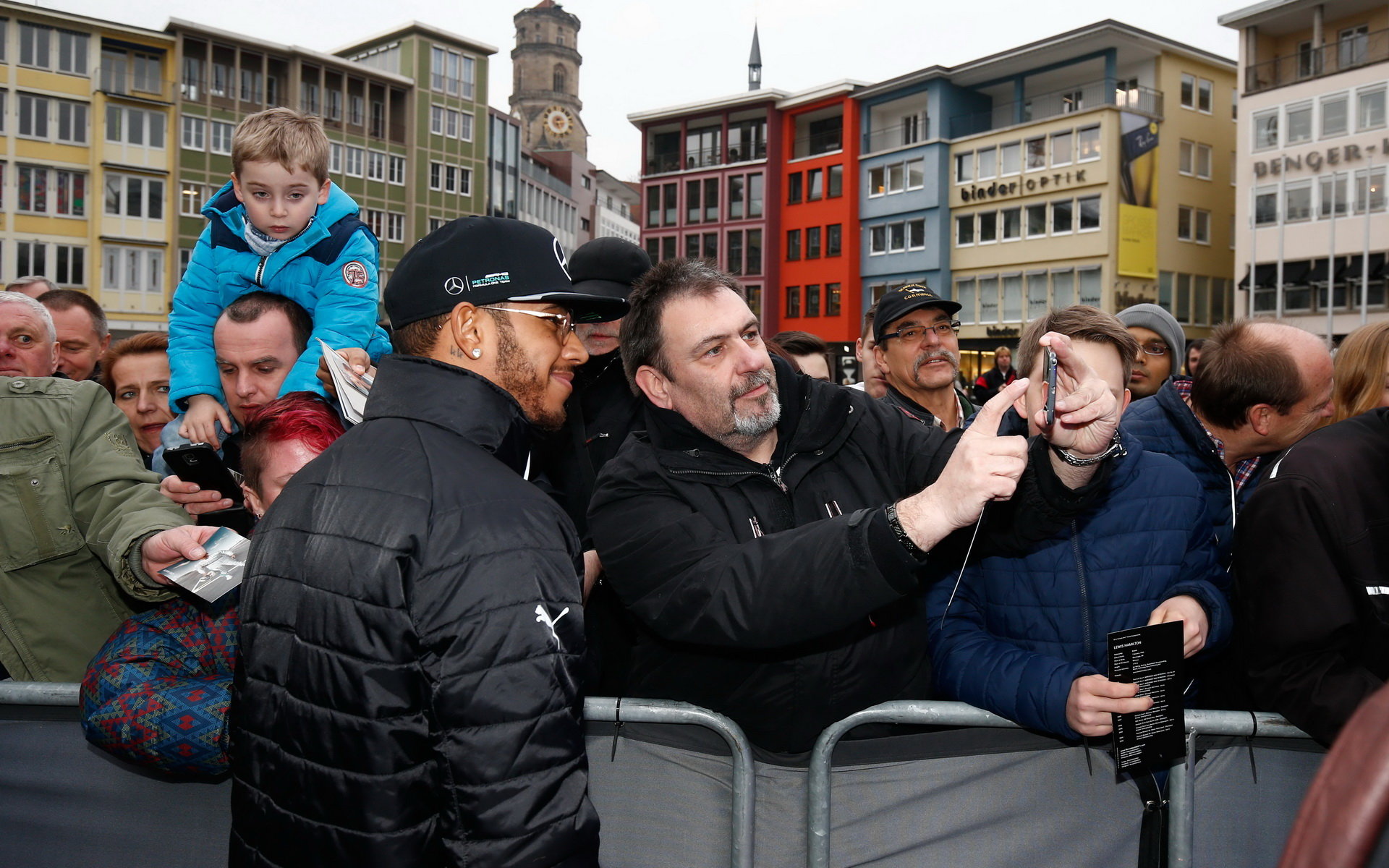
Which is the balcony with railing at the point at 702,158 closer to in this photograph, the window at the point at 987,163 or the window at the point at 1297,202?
the window at the point at 987,163

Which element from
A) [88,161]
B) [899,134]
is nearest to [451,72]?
[88,161]

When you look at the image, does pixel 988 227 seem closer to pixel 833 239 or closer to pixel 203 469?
pixel 833 239

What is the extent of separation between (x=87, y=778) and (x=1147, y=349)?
5579mm

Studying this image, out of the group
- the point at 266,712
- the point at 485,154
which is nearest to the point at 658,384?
the point at 266,712

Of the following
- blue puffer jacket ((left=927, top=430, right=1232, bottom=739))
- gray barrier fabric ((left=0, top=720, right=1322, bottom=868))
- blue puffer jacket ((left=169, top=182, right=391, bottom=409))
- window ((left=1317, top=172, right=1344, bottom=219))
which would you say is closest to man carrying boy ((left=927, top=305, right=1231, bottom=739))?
blue puffer jacket ((left=927, top=430, right=1232, bottom=739))

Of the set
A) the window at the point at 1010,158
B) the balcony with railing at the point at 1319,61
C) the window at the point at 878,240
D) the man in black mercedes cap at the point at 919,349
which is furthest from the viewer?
the window at the point at 878,240

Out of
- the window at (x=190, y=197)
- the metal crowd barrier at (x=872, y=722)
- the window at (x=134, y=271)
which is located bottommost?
the metal crowd barrier at (x=872, y=722)

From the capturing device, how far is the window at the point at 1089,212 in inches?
1544

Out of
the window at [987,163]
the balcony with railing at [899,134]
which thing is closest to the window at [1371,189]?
the window at [987,163]

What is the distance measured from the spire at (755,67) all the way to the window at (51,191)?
208 feet

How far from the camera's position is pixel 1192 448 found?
144 inches

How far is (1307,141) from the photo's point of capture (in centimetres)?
3559

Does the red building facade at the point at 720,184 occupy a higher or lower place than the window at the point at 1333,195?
higher

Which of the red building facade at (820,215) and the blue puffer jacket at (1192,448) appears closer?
the blue puffer jacket at (1192,448)
